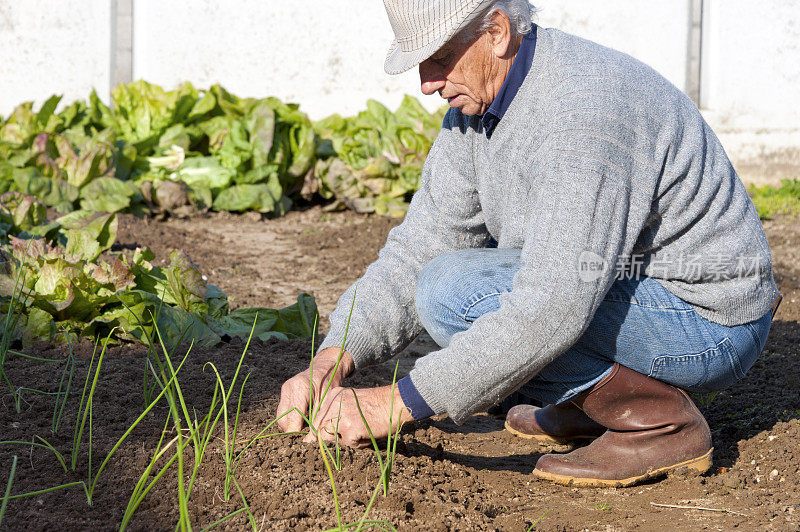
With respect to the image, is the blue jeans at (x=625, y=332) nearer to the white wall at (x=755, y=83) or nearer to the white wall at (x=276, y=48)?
the white wall at (x=276, y=48)

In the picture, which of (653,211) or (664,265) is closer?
(653,211)

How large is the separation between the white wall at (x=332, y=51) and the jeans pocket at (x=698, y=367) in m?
5.26

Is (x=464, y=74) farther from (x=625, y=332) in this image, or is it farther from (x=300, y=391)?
(x=300, y=391)

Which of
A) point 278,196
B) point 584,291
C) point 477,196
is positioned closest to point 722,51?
point 278,196

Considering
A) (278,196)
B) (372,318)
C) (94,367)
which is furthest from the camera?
(278,196)

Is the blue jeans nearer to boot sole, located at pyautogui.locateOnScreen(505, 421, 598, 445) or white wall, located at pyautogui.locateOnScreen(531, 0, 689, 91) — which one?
boot sole, located at pyautogui.locateOnScreen(505, 421, 598, 445)

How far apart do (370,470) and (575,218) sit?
0.75 metres

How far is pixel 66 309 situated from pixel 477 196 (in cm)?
141

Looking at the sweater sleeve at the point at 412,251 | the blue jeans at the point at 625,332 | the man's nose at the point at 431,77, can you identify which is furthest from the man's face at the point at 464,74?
the blue jeans at the point at 625,332

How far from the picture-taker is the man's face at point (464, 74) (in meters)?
1.82

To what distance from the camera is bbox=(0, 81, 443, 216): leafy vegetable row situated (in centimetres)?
545

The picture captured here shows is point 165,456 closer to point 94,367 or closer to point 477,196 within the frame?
point 94,367

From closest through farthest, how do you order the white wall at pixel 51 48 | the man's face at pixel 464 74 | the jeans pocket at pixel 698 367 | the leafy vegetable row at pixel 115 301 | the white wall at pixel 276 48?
the man's face at pixel 464 74
the jeans pocket at pixel 698 367
the leafy vegetable row at pixel 115 301
the white wall at pixel 51 48
the white wall at pixel 276 48

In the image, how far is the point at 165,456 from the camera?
192 centimetres
